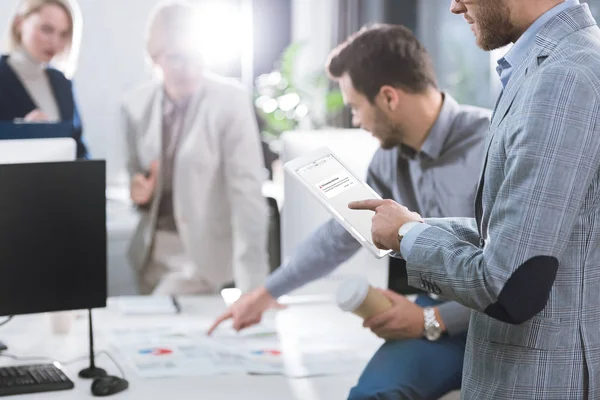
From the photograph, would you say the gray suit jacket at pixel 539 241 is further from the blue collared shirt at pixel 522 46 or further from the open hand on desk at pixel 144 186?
the open hand on desk at pixel 144 186

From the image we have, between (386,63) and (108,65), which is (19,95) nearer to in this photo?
(108,65)

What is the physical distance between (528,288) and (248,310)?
115 cm

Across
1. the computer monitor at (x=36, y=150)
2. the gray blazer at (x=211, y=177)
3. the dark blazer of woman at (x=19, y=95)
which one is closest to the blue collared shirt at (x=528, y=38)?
the computer monitor at (x=36, y=150)

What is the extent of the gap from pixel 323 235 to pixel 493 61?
2210mm

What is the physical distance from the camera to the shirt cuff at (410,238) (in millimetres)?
1291

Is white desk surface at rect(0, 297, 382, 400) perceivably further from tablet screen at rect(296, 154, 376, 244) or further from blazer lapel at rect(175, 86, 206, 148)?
blazer lapel at rect(175, 86, 206, 148)

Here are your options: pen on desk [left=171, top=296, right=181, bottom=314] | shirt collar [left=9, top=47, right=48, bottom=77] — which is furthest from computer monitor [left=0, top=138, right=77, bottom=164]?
shirt collar [left=9, top=47, right=48, bottom=77]

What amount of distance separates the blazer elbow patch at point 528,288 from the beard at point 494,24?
1.16ft

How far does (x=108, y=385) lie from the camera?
1.78 meters

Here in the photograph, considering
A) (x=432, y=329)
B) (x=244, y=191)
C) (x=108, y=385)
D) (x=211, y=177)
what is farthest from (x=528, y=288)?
(x=211, y=177)

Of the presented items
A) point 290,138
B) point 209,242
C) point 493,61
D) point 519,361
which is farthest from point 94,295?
point 493,61

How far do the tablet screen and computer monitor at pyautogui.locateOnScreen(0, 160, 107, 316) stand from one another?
→ 0.48m

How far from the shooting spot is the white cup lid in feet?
5.94

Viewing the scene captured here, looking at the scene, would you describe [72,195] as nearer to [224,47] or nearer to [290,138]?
[290,138]
